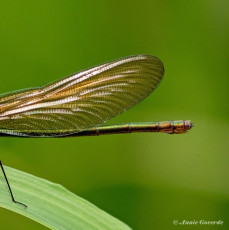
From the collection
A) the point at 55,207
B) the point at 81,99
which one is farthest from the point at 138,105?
the point at 55,207

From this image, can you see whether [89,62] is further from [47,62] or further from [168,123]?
[168,123]

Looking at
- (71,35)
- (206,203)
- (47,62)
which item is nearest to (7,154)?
(47,62)

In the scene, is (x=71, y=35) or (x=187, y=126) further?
(x=71, y=35)

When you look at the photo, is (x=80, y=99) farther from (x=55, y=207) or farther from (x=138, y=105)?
(x=138, y=105)

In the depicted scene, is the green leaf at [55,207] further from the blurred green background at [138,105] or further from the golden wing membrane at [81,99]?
the blurred green background at [138,105]

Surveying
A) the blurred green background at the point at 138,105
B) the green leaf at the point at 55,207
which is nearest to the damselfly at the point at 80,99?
the green leaf at the point at 55,207

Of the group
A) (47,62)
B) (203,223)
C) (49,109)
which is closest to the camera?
(49,109)

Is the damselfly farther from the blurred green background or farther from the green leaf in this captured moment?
the blurred green background

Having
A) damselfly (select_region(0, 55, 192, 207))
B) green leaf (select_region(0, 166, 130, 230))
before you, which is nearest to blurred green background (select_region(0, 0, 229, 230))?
damselfly (select_region(0, 55, 192, 207))
